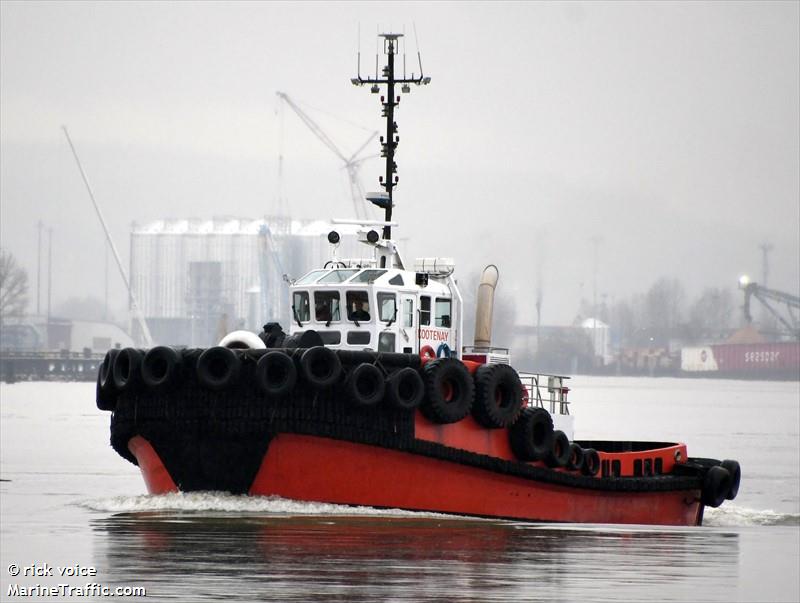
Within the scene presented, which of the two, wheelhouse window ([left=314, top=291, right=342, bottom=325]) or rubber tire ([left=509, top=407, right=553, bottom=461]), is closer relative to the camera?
rubber tire ([left=509, top=407, right=553, bottom=461])

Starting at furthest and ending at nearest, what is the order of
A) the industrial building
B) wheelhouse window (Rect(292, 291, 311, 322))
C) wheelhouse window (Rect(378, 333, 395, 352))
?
the industrial building → wheelhouse window (Rect(292, 291, 311, 322)) → wheelhouse window (Rect(378, 333, 395, 352))

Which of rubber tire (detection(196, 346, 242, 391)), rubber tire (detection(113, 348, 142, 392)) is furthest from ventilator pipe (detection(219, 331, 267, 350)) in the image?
rubber tire (detection(113, 348, 142, 392))

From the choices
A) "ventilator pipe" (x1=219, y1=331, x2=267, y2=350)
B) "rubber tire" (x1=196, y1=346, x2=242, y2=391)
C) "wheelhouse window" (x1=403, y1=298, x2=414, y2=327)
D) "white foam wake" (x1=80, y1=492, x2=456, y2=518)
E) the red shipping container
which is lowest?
the red shipping container

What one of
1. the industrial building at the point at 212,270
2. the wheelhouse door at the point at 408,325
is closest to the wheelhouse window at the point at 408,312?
the wheelhouse door at the point at 408,325

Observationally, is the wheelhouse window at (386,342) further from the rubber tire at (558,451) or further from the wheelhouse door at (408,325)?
the rubber tire at (558,451)

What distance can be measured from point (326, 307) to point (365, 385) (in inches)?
83.5

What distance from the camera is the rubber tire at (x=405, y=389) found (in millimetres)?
18062

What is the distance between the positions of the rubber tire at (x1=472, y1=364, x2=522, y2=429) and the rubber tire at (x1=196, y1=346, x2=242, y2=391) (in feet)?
10.5

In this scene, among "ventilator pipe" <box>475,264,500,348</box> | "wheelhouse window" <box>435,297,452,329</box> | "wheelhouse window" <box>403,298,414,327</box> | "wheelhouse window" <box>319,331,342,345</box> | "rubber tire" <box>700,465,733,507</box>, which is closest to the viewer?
"wheelhouse window" <box>319,331,342,345</box>

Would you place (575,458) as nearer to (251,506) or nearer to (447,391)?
(447,391)

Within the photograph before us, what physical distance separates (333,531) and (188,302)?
406 ft

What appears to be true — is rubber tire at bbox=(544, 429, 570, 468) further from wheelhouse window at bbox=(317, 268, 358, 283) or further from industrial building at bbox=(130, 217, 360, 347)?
industrial building at bbox=(130, 217, 360, 347)

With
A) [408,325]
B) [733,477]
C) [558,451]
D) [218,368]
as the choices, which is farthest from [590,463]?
[218,368]

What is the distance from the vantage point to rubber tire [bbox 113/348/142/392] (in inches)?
727
